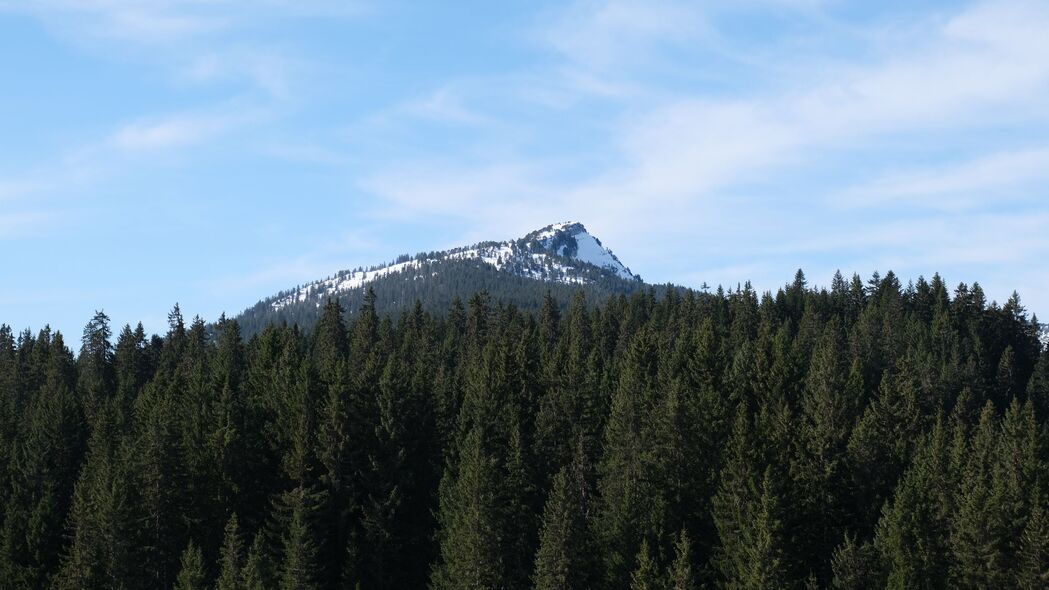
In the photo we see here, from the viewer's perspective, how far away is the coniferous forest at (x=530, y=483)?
62.8m

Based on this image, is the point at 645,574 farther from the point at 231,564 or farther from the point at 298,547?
the point at 231,564

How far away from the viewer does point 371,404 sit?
7638cm

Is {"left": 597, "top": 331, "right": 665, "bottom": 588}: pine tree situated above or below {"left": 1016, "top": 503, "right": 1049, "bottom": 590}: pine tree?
above

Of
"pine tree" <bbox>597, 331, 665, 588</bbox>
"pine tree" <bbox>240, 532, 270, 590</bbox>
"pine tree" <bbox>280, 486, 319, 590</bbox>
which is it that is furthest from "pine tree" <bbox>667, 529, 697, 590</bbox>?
"pine tree" <bbox>240, 532, 270, 590</bbox>

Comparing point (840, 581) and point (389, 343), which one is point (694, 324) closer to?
point (389, 343)

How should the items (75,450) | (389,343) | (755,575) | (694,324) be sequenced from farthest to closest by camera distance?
(694,324), (389,343), (75,450), (755,575)

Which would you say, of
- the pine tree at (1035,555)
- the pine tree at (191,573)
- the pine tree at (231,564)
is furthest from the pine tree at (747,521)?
the pine tree at (191,573)

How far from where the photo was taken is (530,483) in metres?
71.6

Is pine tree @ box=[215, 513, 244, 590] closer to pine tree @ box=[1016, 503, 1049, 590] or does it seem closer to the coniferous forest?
the coniferous forest

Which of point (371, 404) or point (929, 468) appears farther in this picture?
point (371, 404)

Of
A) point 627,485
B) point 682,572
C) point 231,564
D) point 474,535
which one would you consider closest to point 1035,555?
point 682,572

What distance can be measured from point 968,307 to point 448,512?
4207 inches

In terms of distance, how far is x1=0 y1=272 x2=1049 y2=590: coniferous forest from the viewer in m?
62.8

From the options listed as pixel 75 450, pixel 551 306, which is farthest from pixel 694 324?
pixel 75 450
